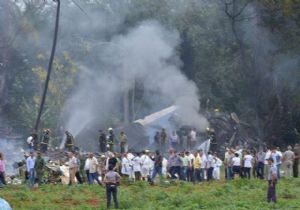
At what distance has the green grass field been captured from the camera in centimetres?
2483

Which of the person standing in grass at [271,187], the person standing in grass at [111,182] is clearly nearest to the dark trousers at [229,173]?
the person standing in grass at [271,187]

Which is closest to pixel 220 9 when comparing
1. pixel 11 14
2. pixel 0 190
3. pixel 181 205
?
pixel 11 14

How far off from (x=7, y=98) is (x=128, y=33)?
451 inches

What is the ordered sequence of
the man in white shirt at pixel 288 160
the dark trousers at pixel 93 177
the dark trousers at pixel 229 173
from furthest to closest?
1. the man in white shirt at pixel 288 160
2. the dark trousers at pixel 229 173
3. the dark trousers at pixel 93 177

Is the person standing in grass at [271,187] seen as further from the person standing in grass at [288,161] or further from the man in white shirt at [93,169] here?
the person standing in grass at [288,161]

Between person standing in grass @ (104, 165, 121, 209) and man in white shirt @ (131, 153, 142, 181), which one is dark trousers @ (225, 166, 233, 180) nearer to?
man in white shirt @ (131, 153, 142, 181)

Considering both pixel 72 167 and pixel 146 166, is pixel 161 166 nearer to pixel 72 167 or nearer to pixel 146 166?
pixel 146 166

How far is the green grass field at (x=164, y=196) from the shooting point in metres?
24.8

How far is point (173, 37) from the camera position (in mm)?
55438

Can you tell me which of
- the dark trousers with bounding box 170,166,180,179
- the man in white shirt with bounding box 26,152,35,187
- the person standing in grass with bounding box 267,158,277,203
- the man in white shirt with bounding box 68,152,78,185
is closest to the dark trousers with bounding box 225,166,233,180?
the dark trousers with bounding box 170,166,180,179

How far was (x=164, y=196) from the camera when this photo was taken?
27.0m

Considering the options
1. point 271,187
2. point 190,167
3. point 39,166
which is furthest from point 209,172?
point 271,187

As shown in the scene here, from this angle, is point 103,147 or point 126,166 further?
point 103,147

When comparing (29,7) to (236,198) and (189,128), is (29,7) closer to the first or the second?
(189,128)
